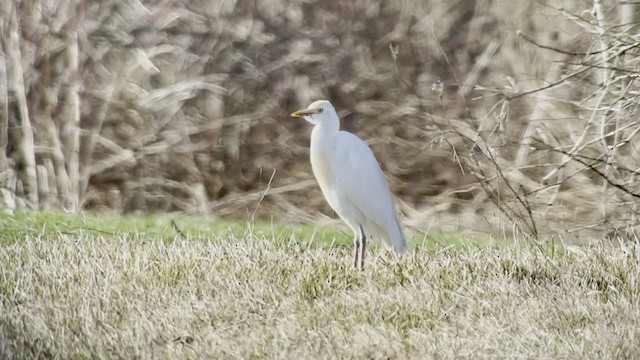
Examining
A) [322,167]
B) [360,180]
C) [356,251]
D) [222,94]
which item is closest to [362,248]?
[356,251]

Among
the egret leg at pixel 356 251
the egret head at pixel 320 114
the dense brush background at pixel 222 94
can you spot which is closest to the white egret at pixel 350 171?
the egret head at pixel 320 114

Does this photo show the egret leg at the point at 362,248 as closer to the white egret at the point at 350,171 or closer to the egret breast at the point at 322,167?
the white egret at the point at 350,171

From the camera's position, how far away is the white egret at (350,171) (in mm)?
6410

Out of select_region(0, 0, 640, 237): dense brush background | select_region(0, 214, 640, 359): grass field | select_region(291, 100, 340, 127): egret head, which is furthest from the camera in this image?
select_region(0, 0, 640, 237): dense brush background

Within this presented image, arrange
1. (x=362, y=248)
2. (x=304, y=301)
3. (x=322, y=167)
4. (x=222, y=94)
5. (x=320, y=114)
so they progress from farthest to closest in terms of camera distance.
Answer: (x=222, y=94), (x=322, y=167), (x=320, y=114), (x=362, y=248), (x=304, y=301)

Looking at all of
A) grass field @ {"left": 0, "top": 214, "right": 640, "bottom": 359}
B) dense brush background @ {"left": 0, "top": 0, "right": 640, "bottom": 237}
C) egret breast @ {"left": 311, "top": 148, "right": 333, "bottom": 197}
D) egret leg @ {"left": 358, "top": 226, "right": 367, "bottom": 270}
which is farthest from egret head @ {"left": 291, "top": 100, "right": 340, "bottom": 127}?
dense brush background @ {"left": 0, "top": 0, "right": 640, "bottom": 237}

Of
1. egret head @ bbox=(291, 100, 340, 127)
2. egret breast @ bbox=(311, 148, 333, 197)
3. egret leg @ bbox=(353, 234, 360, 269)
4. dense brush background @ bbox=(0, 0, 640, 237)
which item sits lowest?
dense brush background @ bbox=(0, 0, 640, 237)

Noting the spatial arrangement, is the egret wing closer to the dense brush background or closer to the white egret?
the white egret

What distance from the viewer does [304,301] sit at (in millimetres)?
4770

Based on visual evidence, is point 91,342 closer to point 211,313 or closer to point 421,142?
point 211,313

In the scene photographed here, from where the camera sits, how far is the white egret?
641 cm

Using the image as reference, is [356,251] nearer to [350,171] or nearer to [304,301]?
A: [350,171]

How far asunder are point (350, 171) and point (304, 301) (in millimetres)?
1729

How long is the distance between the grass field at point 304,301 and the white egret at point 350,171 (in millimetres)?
486
